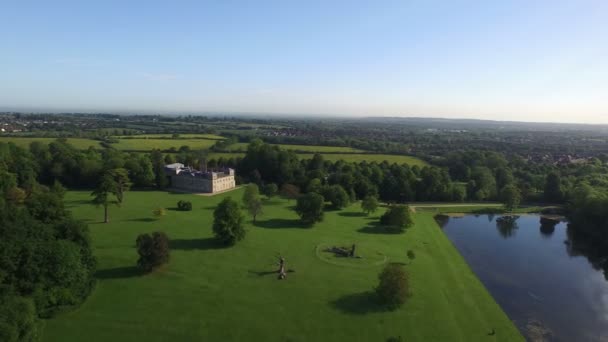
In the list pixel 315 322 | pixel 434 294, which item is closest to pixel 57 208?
pixel 315 322

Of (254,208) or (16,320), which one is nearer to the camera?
(16,320)

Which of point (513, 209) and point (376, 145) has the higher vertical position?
point (376, 145)

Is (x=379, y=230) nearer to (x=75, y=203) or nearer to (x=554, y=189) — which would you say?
(x=554, y=189)

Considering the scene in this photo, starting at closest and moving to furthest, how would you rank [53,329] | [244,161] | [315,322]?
[53,329]
[315,322]
[244,161]

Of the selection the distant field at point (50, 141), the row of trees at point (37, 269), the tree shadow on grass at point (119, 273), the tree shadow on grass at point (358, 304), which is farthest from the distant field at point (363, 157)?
the tree shadow on grass at point (358, 304)

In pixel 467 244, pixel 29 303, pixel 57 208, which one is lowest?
pixel 467 244

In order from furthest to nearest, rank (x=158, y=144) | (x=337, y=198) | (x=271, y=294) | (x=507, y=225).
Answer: (x=158, y=144) → (x=337, y=198) → (x=507, y=225) → (x=271, y=294)

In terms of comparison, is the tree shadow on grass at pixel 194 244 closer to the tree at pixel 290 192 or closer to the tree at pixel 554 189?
the tree at pixel 290 192

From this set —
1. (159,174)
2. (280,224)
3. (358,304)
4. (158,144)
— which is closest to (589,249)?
(358,304)

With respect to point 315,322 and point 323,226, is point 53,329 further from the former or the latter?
point 323,226
